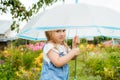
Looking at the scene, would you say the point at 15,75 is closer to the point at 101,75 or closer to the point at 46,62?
the point at 101,75

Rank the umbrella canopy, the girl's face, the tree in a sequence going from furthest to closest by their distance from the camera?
the tree → the girl's face → the umbrella canopy

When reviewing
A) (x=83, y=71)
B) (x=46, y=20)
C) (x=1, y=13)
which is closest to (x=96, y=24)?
(x=46, y=20)

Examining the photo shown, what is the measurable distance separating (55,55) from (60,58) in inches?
3.6

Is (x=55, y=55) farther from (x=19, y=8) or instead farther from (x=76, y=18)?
(x=19, y=8)

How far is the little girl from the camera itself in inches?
168

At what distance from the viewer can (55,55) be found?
4.29 m

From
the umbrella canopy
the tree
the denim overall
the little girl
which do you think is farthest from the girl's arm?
the tree

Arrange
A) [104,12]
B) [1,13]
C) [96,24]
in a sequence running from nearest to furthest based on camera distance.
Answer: [96,24] → [104,12] → [1,13]

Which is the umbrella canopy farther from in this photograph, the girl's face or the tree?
the tree

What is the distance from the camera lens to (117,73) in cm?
1059

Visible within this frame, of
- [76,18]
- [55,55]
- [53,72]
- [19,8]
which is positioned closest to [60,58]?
[55,55]

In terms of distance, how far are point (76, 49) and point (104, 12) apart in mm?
477

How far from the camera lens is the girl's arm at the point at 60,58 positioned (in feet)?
13.8

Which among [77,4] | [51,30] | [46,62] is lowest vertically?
[46,62]
